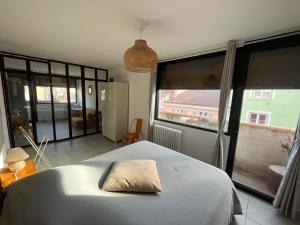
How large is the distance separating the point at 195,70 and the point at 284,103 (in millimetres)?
1515

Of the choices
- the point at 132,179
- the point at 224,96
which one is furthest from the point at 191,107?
the point at 132,179

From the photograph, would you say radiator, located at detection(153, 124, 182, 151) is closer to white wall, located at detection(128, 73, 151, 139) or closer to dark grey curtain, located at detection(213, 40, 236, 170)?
white wall, located at detection(128, 73, 151, 139)

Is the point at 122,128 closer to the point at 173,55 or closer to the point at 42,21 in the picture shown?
the point at 173,55

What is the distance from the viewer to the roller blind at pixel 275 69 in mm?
1805

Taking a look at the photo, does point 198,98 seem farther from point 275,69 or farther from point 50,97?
point 50,97

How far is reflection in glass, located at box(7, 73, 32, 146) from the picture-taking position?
329 cm

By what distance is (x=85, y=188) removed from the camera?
1.16 meters

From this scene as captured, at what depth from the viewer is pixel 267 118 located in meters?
2.12

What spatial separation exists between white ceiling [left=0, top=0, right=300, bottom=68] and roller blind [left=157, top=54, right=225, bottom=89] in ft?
1.19

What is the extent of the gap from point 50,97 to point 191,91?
3799mm

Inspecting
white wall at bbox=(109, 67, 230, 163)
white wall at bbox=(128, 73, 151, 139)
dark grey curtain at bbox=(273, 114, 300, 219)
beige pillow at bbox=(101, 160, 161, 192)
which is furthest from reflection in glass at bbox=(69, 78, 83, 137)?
dark grey curtain at bbox=(273, 114, 300, 219)

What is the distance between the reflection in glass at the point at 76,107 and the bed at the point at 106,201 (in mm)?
3398

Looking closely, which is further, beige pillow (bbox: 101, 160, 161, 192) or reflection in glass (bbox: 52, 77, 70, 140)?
reflection in glass (bbox: 52, 77, 70, 140)

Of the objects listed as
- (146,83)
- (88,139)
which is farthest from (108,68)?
(88,139)
